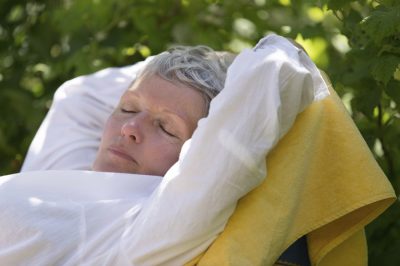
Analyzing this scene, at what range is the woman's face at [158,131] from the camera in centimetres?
234

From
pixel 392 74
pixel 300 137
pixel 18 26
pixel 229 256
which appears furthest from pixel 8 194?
pixel 18 26

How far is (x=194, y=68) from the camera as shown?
2.40m

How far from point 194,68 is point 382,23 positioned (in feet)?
1.61

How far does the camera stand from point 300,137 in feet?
6.94

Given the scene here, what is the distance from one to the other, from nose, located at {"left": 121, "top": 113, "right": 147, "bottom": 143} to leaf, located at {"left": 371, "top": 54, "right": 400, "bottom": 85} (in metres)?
0.57

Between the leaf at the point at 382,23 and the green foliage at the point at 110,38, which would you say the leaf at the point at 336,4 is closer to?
the leaf at the point at 382,23

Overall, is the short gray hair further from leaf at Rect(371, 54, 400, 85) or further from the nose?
leaf at Rect(371, 54, 400, 85)

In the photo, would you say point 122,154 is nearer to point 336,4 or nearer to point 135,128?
point 135,128

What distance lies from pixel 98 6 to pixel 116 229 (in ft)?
4.98

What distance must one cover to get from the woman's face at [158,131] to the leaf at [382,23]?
445 millimetres

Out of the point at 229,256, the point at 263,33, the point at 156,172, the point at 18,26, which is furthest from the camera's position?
the point at 18,26

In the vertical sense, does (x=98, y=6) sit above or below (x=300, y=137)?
below

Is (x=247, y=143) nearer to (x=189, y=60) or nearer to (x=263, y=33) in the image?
(x=189, y=60)

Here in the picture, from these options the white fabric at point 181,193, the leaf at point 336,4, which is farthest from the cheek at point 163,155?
the leaf at point 336,4
